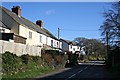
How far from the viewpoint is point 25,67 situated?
30344 millimetres

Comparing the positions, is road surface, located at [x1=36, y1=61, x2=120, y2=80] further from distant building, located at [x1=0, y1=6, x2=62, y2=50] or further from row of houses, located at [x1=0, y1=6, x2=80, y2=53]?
distant building, located at [x1=0, y1=6, x2=62, y2=50]

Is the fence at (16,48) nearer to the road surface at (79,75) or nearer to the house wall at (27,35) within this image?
the road surface at (79,75)

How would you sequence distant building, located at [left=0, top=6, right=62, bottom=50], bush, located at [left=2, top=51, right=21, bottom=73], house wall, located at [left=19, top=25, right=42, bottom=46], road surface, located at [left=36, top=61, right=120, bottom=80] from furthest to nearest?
house wall, located at [left=19, top=25, right=42, bottom=46] < distant building, located at [left=0, top=6, right=62, bottom=50] < road surface, located at [left=36, top=61, right=120, bottom=80] < bush, located at [left=2, top=51, right=21, bottom=73]

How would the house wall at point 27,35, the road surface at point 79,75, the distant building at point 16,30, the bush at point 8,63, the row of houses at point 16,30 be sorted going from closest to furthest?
the bush at point 8,63 < the road surface at point 79,75 < the row of houses at point 16,30 < the distant building at point 16,30 < the house wall at point 27,35

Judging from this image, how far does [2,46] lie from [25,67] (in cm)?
440

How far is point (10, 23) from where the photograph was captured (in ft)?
156

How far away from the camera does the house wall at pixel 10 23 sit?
47000 mm

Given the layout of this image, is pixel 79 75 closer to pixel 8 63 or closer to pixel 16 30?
pixel 8 63

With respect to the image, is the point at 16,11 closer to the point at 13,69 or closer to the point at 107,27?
the point at 107,27

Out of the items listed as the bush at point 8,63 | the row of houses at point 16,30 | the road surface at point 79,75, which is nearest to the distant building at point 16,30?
the row of houses at point 16,30

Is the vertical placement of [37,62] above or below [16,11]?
below

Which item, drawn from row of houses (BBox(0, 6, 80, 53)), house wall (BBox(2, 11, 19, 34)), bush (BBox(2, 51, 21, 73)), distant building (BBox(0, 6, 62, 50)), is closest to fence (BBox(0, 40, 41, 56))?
bush (BBox(2, 51, 21, 73))

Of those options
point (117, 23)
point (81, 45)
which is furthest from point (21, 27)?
point (81, 45)

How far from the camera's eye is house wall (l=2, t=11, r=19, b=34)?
47000 mm
